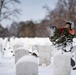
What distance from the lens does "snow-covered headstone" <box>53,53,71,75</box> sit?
29.6ft

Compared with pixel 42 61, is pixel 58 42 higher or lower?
higher

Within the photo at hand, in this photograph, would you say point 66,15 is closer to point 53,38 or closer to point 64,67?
point 53,38

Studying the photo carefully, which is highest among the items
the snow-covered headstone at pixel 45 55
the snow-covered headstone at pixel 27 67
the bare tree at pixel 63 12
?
the bare tree at pixel 63 12

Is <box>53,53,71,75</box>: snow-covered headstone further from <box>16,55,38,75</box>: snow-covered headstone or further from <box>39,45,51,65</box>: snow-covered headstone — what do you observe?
<box>39,45,51,65</box>: snow-covered headstone

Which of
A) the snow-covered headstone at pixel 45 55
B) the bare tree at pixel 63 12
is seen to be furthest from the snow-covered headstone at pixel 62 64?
the bare tree at pixel 63 12

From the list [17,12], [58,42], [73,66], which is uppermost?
[17,12]

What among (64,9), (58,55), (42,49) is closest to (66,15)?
(64,9)

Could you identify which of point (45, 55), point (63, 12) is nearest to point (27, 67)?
point (45, 55)

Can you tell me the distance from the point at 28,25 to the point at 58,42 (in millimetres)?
60811

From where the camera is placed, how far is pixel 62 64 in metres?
9.07

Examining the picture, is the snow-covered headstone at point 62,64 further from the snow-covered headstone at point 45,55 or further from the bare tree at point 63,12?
the bare tree at point 63,12

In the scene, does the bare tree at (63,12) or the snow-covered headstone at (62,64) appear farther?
the bare tree at (63,12)

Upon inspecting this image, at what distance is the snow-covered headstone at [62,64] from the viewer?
9.01m

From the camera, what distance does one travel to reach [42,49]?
1377 centimetres
